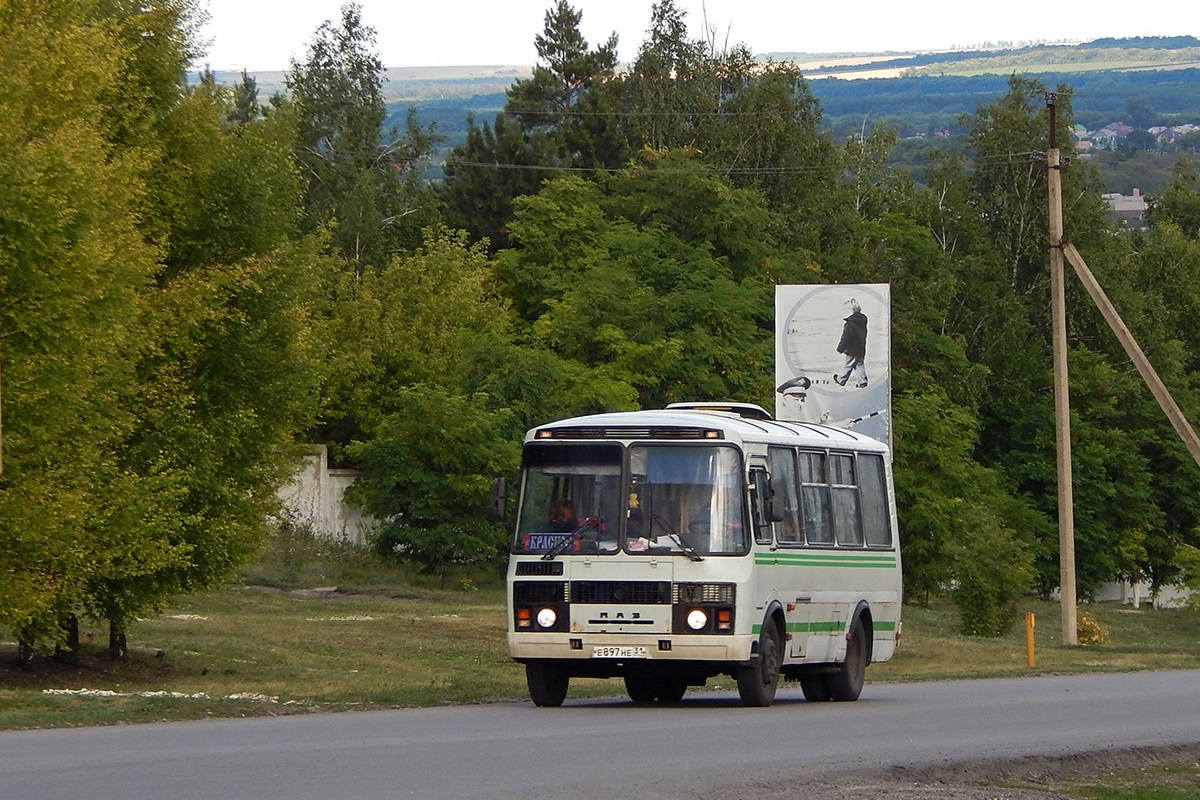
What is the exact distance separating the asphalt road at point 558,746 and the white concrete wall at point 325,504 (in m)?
35.7

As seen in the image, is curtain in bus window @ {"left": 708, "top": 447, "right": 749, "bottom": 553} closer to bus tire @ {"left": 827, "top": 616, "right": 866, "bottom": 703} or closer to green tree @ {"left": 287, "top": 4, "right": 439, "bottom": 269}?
bus tire @ {"left": 827, "top": 616, "right": 866, "bottom": 703}

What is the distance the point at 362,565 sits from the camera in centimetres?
5297

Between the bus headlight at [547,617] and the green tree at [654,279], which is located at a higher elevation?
the green tree at [654,279]

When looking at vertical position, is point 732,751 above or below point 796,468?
below

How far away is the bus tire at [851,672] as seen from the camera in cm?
2219

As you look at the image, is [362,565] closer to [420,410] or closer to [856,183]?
[420,410]

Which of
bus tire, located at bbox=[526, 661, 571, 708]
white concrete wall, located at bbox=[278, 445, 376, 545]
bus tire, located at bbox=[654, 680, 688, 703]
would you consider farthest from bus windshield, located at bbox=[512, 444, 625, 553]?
white concrete wall, located at bbox=[278, 445, 376, 545]

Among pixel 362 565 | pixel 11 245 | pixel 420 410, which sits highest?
pixel 11 245

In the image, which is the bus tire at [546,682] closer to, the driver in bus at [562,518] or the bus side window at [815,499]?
the driver in bus at [562,518]

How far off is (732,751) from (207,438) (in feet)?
46.0

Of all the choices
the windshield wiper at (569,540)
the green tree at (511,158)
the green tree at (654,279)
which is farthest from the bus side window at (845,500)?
the green tree at (511,158)

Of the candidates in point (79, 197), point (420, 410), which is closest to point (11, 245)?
point (79, 197)

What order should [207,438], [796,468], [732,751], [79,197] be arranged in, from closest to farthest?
[732,751], [796,468], [79,197], [207,438]

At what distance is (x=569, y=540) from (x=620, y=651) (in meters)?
Result: 1.19
